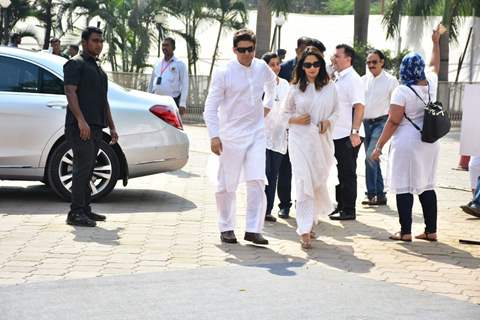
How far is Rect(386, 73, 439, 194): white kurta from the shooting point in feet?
31.3

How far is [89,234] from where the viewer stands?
955cm

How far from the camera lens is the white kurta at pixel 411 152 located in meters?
9.54

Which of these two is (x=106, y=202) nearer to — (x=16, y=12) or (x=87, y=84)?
(x=87, y=84)

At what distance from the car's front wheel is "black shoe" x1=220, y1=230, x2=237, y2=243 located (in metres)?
2.29

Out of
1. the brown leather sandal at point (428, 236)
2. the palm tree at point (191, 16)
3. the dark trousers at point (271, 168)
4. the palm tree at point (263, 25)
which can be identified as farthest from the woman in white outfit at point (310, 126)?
the palm tree at point (191, 16)

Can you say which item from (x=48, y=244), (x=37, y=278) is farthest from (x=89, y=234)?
(x=37, y=278)

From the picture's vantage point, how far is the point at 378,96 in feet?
40.1

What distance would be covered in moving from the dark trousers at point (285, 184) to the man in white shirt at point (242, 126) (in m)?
1.88

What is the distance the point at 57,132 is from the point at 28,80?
67 cm

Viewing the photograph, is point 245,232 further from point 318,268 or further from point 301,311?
point 301,311

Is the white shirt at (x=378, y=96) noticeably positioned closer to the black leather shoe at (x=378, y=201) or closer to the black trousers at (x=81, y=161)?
the black leather shoe at (x=378, y=201)

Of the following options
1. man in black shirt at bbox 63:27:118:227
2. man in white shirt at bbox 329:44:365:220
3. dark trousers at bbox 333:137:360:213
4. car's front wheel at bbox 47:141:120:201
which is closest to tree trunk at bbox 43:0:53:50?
car's front wheel at bbox 47:141:120:201

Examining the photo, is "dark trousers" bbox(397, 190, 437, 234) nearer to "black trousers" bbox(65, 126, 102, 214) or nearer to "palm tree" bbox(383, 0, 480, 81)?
"black trousers" bbox(65, 126, 102, 214)

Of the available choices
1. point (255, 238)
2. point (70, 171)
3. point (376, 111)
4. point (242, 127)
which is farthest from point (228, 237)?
point (376, 111)
